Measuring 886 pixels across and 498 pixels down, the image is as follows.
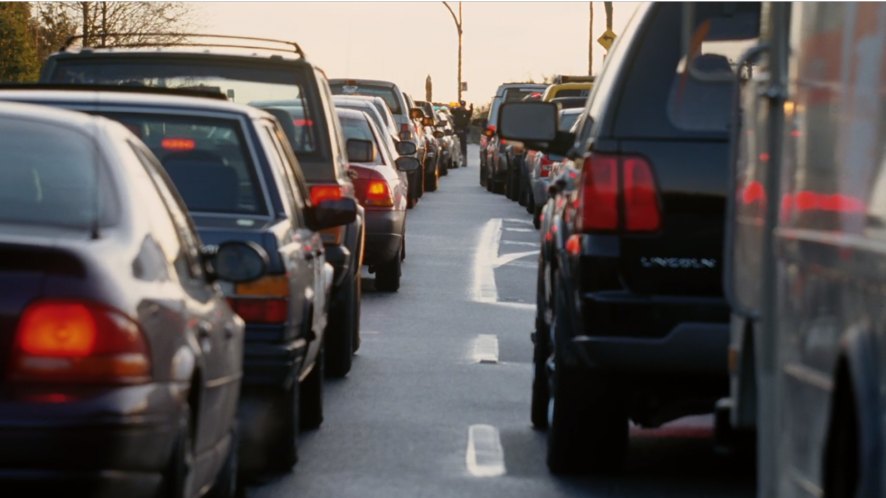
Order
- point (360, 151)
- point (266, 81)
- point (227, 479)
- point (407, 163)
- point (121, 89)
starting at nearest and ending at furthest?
point (227, 479) < point (121, 89) < point (266, 81) < point (360, 151) < point (407, 163)

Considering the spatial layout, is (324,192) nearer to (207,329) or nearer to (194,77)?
(194,77)

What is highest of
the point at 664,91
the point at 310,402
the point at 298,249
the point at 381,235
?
the point at 664,91

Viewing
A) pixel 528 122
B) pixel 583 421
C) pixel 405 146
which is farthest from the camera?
pixel 405 146

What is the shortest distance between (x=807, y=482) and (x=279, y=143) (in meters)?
5.08

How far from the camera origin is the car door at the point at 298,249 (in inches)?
360

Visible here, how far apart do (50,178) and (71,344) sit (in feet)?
3.17

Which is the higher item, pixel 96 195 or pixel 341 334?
pixel 96 195

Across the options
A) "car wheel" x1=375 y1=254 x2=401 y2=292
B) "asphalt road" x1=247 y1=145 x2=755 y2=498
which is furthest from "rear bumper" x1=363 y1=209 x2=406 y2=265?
"asphalt road" x1=247 y1=145 x2=755 y2=498

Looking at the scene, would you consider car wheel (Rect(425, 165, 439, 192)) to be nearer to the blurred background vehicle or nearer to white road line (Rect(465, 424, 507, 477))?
white road line (Rect(465, 424, 507, 477))

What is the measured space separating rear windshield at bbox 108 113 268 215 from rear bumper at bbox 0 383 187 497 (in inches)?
144

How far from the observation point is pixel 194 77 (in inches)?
471

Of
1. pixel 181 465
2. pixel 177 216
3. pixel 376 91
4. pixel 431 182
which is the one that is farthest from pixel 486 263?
pixel 431 182

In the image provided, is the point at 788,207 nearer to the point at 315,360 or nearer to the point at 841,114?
the point at 841,114

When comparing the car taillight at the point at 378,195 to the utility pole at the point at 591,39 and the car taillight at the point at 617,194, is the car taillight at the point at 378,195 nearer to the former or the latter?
the car taillight at the point at 617,194
